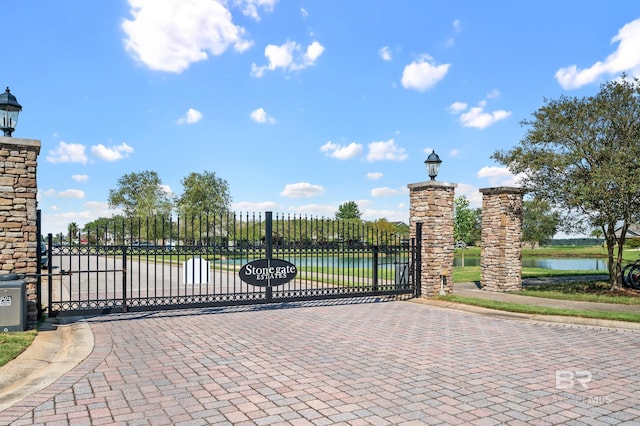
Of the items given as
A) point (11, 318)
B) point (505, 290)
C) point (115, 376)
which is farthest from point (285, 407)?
point (505, 290)

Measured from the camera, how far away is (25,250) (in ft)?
28.6

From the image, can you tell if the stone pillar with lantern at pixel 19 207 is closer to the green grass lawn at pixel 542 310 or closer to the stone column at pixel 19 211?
the stone column at pixel 19 211

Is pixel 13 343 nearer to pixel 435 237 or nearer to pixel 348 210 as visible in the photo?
pixel 435 237

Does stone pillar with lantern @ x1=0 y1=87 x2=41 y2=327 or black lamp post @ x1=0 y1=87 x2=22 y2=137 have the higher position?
black lamp post @ x1=0 y1=87 x2=22 y2=137

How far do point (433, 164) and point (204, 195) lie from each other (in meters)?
27.1

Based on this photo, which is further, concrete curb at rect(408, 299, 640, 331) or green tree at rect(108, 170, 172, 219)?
green tree at rect(108, 170, 172, 219)

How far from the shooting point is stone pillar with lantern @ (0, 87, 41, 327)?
8.60 metres

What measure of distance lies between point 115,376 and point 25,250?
14.9 feet

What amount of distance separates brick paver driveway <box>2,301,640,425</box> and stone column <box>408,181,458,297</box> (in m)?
→ 3.86

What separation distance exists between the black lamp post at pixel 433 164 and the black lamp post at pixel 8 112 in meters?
10.3

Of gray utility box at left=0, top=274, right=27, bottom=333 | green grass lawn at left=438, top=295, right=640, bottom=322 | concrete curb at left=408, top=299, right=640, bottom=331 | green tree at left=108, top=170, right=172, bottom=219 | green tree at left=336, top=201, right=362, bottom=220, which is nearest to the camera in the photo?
gray utility box at left=0, top=274, right=27, bottom=333

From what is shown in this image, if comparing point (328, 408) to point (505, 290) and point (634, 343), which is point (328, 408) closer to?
point (634, 343)

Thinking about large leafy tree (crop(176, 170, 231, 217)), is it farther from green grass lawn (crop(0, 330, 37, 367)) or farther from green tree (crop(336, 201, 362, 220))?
green tree (crop(336, 201, 362, 220))

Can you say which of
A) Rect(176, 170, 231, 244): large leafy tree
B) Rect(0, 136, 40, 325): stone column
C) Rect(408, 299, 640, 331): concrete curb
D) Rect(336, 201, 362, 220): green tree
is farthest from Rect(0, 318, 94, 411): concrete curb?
Rect(336, 201, 362, 220): green tree
